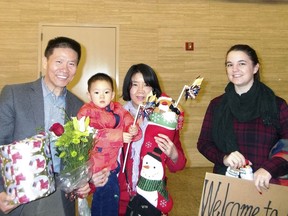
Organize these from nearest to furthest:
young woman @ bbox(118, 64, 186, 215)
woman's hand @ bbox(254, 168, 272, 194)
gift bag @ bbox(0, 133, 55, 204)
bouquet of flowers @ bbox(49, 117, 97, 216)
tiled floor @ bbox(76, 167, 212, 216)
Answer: gift bag @ bbox(0, 133, 55, 204) < bouquet of flowers @ bbox(49, 117, 97, 216) < woman's hand @ bbox(254, 168, 272, 194) < young woman @ bbox(118, 64, 186, 215) < tiled floor @ bbox(76, 167, 212, 216)

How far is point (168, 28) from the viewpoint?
17.5 ft

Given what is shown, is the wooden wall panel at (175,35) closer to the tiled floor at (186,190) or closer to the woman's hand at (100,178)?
the tiled floor at (186,190)

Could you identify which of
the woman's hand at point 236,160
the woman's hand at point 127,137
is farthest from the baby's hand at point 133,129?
the woman's hand at point 236,160

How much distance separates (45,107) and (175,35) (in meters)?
3.95

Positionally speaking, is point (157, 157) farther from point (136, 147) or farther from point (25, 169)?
point (25, 169)

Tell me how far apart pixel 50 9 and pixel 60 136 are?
13.5ft

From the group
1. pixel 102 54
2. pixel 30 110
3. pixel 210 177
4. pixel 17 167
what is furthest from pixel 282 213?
pixel 102 54

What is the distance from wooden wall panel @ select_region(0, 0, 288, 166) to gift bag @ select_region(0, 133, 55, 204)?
154 inches

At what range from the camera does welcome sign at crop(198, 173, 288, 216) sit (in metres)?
1.66

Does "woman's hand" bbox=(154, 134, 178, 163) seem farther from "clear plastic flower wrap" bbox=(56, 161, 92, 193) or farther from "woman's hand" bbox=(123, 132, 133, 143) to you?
"clear plastic flower wrap" bbox=(56, 161, 92, 193)

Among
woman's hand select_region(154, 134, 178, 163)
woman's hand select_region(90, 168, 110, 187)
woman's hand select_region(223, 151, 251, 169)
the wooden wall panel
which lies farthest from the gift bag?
the wooden wall panel

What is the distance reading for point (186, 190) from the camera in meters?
4.20

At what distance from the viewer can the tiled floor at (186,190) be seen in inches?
139

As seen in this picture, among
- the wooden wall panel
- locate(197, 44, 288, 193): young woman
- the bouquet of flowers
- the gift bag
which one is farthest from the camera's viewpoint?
the wooden wall panel
